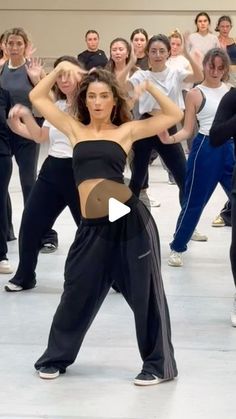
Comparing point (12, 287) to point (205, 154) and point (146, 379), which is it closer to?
point (205, 154)

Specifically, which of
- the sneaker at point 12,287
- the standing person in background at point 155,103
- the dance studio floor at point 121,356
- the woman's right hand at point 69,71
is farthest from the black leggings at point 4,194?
the woman's right hand at point 69,71

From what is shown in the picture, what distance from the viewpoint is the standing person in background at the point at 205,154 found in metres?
6.22

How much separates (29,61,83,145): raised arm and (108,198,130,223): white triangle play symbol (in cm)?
40

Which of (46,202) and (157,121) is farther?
(46,202)

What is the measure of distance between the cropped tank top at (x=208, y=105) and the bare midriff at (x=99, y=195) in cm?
235

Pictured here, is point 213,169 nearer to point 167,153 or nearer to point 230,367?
point 167,153

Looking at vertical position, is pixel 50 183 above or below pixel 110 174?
below

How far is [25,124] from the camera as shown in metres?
5.42

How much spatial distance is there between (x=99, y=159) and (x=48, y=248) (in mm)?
3038

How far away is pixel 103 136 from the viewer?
4223mm

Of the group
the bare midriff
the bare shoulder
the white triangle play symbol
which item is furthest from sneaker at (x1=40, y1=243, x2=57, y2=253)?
the white triangle play symbol

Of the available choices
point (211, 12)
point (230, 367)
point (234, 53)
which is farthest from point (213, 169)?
point (211, 12)

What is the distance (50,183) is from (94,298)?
1.56m

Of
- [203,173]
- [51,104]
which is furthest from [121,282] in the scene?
[203,173]
